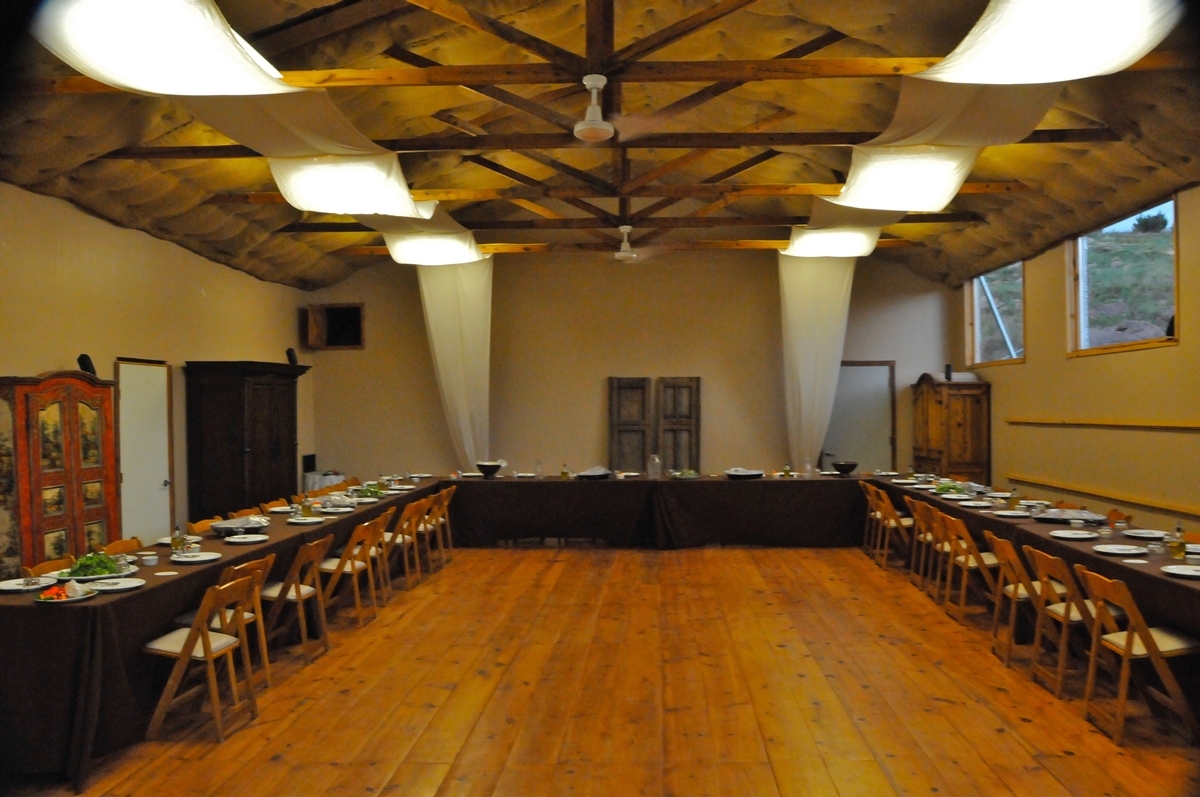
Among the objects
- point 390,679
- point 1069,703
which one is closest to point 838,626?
point 1069,703

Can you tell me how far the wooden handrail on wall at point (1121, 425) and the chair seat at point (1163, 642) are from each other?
3.22 metres

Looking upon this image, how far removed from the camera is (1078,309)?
842 cm

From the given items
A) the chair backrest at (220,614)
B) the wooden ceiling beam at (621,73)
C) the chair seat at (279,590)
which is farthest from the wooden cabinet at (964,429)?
the chair backrest at (220,614)

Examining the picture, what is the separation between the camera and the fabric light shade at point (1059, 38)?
3.59m

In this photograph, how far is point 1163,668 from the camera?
12.1 ft

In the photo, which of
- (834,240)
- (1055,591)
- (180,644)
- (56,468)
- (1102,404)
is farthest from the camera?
(834,240)

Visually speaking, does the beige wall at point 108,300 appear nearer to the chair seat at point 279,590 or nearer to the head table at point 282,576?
the head table at point 282,576

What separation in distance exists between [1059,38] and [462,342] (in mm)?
8051

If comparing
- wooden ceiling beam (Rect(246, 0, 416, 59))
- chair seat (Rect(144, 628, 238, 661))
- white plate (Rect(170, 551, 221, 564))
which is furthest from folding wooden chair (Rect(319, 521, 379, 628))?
wooden ceiling beam (Rect(246, 0, 416, 59))

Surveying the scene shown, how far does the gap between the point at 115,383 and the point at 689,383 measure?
23.4 ft

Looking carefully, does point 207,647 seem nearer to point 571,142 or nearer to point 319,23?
point 319,23

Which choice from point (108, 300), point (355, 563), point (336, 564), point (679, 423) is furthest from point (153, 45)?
point (679, 423)

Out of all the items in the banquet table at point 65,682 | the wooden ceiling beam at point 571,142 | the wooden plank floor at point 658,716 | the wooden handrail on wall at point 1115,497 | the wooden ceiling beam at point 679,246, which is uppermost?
the wooden ceiling beam at point 571,142

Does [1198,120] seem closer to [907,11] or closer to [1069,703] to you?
[907,11]
